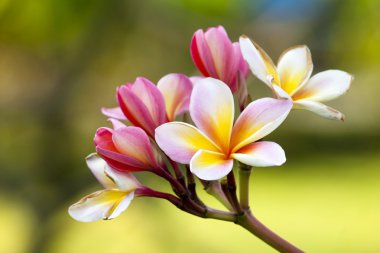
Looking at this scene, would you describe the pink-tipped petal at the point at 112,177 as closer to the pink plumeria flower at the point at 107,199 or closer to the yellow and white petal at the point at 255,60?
the pink plumeria flower at the point at 107,199

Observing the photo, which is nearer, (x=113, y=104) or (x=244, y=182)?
(x=244, y=182)

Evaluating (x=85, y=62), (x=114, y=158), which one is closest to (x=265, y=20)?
(x=85, y=62)

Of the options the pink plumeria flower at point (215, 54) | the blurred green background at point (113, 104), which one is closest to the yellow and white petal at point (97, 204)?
the pink plumeria flower at point (215, 54)

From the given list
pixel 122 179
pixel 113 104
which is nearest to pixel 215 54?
pixel 122 179

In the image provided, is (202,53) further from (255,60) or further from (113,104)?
(113,104)

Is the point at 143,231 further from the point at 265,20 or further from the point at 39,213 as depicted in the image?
the point at 265,20
